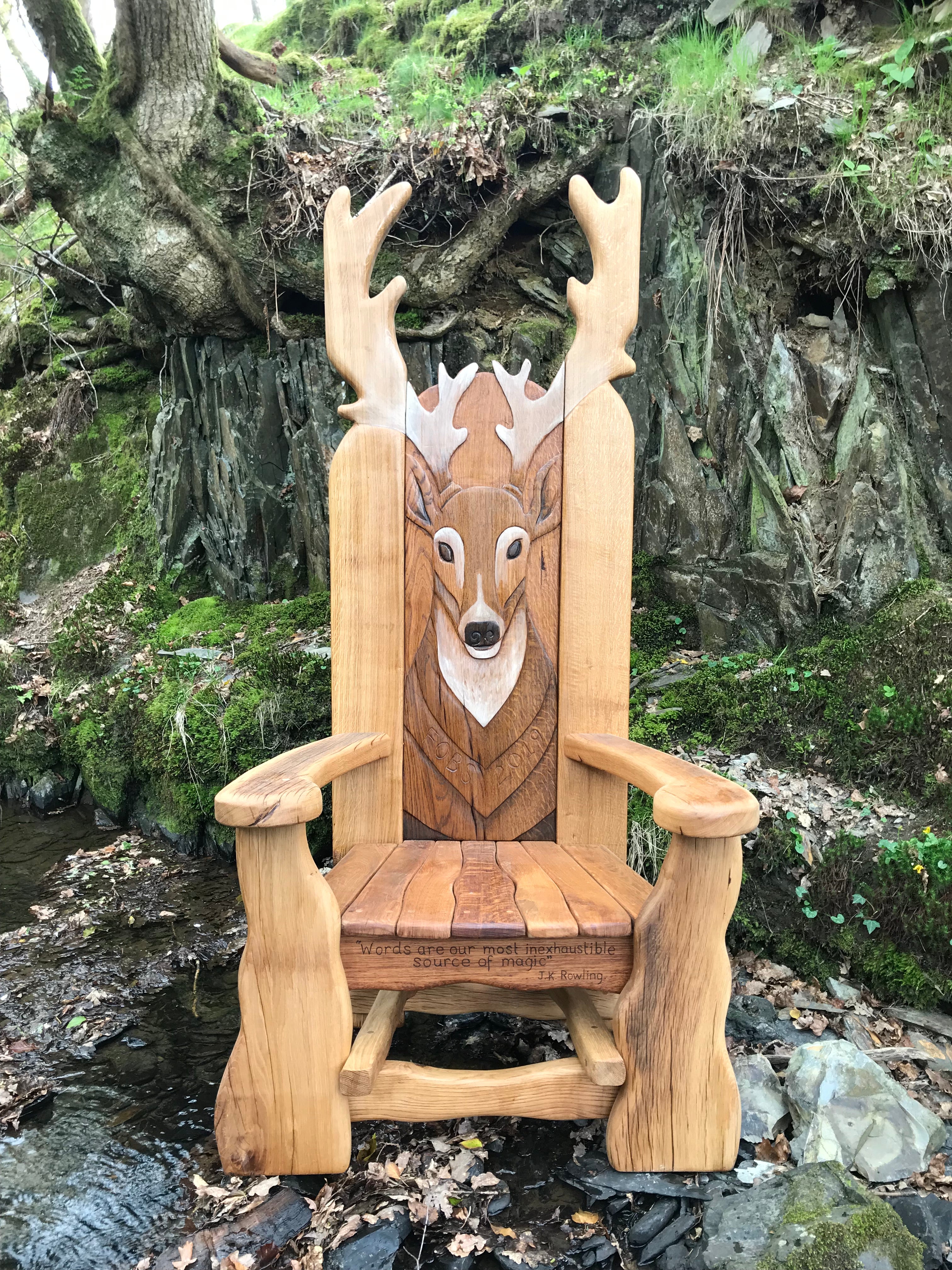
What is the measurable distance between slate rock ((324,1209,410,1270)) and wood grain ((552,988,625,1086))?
19.4 inches

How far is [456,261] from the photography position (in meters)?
4.17

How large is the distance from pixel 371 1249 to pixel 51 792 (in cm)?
336

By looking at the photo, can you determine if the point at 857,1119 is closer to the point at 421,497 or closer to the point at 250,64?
the point at 421,497

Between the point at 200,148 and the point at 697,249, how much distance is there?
2647mm

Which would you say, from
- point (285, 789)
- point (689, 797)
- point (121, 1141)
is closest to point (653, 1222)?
point (689, 797)

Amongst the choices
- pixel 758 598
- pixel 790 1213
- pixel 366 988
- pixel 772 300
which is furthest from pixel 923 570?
pixel 366 988

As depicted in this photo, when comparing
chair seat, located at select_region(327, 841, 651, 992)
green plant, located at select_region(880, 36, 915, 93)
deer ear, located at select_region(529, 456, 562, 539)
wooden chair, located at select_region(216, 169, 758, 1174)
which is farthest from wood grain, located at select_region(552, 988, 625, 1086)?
green plant, located at select_region(880, 36, 915, 93)

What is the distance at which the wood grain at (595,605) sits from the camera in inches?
86.5

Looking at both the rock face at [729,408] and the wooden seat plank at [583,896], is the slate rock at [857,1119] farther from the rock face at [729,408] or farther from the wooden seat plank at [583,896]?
the rock face at [729,408]

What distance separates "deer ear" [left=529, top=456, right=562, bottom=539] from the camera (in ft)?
7.30

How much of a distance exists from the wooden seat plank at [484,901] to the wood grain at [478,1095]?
0.35 meters

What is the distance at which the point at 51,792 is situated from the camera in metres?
4.19

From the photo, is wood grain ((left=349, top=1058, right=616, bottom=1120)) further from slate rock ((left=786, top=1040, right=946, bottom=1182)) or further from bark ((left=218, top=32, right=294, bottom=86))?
bark ((left=218, top=32, right=294, bottom=86))

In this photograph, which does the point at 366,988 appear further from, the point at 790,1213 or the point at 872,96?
the point at 872,96
